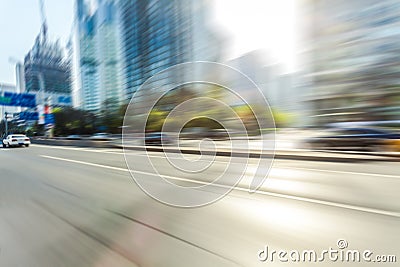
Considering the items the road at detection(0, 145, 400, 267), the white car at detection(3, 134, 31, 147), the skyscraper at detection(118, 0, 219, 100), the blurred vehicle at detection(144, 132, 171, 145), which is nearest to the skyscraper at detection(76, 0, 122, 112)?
the skyscraper at detection(118, 0, 219, 100)

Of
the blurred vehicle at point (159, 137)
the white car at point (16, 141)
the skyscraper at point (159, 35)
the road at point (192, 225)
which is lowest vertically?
the road at point (192, 225)

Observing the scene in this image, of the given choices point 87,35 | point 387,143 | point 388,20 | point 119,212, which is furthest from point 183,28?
point 87,35

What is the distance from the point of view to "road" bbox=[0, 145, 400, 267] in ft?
9.94

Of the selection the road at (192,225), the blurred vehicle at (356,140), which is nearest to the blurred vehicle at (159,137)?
the road at (192,225)

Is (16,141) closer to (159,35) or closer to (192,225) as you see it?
(159,35)

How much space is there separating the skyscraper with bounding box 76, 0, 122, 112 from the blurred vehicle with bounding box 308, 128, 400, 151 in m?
20.1

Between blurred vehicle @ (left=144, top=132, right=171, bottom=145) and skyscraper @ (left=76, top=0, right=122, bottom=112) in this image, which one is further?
skyscraper @ (left=76, top=0, right=122, bottom=112)

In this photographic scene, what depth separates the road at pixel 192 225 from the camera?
303 cm

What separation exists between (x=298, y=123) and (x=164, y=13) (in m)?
16.2

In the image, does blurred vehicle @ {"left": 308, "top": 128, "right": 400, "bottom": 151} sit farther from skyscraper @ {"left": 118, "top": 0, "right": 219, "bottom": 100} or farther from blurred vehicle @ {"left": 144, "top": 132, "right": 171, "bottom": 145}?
skyscraper @ {"left": 118, "top": 0, "right": 219, "bottom": 100}

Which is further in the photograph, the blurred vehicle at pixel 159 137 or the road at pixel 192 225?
the blurred vehicle at pixel 159 137

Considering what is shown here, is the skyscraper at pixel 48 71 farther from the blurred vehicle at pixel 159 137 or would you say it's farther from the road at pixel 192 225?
the road at pixel 192 225

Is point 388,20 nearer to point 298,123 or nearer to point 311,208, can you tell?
point 298,123

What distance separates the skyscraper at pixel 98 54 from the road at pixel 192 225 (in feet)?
79.9
